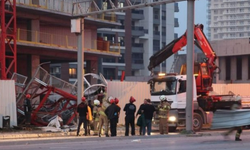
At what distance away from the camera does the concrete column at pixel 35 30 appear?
51.8 m

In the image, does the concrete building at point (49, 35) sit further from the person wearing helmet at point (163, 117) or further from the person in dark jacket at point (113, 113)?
the person in dark jacket at point (113, 113)

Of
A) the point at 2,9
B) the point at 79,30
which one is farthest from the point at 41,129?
the point at 2,9

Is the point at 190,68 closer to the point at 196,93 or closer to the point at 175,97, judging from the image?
the point at 175,97

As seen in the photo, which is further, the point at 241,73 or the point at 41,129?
the point at 241,73

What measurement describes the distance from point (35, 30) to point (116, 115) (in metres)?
26.5

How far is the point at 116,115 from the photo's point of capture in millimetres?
27375

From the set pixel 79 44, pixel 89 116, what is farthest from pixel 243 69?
pixel 89 116

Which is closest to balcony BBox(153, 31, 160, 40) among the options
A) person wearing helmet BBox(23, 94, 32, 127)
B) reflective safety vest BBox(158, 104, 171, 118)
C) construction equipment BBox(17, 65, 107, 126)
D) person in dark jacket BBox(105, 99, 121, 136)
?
construction equipment BBox(17, 65, 107, 126)

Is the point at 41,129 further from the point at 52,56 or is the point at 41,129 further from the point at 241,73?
the point at 241,73

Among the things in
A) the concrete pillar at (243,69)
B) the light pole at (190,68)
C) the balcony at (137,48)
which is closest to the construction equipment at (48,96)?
the light pole at (190,68)

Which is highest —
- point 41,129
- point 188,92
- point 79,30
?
point 79,30

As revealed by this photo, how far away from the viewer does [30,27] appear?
52.1 metres

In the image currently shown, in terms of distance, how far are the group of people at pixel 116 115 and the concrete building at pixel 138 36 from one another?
69540 mm

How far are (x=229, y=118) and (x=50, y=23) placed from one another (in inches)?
1337
